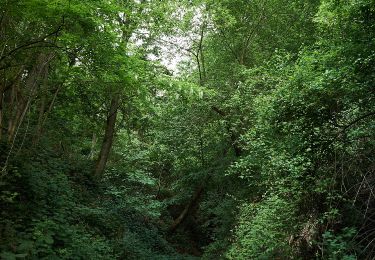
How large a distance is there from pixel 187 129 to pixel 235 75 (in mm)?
2799

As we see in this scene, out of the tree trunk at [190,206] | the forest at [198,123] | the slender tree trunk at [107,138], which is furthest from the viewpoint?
the tree trunk at [190,206]

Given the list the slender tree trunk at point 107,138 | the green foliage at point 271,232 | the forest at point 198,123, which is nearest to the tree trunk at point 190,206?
the forest at point 198,123

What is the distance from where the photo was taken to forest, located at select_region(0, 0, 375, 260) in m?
6.20

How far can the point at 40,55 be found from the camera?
8320 mm

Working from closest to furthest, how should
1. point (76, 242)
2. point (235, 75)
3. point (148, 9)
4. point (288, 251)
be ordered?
point (76, 242), point (288, 251), point (148, 9), point (235, 75)

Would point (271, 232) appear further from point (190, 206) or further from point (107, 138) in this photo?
point (190, 206)

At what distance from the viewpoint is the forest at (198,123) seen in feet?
20.3

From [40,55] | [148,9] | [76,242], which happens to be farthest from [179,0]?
[76,242]

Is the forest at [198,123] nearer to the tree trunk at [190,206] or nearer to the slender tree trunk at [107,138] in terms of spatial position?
the slender tree trunk at [107,138]

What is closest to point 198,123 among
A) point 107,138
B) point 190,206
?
point 107,138

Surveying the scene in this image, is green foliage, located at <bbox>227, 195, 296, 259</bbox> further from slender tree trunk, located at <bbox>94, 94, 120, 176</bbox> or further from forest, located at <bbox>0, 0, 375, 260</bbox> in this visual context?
slender tree trunk, located at <bbox>94, 94, 120, 176</bbox>

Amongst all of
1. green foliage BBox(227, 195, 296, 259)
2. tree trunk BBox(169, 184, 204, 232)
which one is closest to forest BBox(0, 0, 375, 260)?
green foliage BBox(227, 195, 296, 259)

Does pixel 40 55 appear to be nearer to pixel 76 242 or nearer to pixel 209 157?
pixel 76 242

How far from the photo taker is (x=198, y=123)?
13688mm
